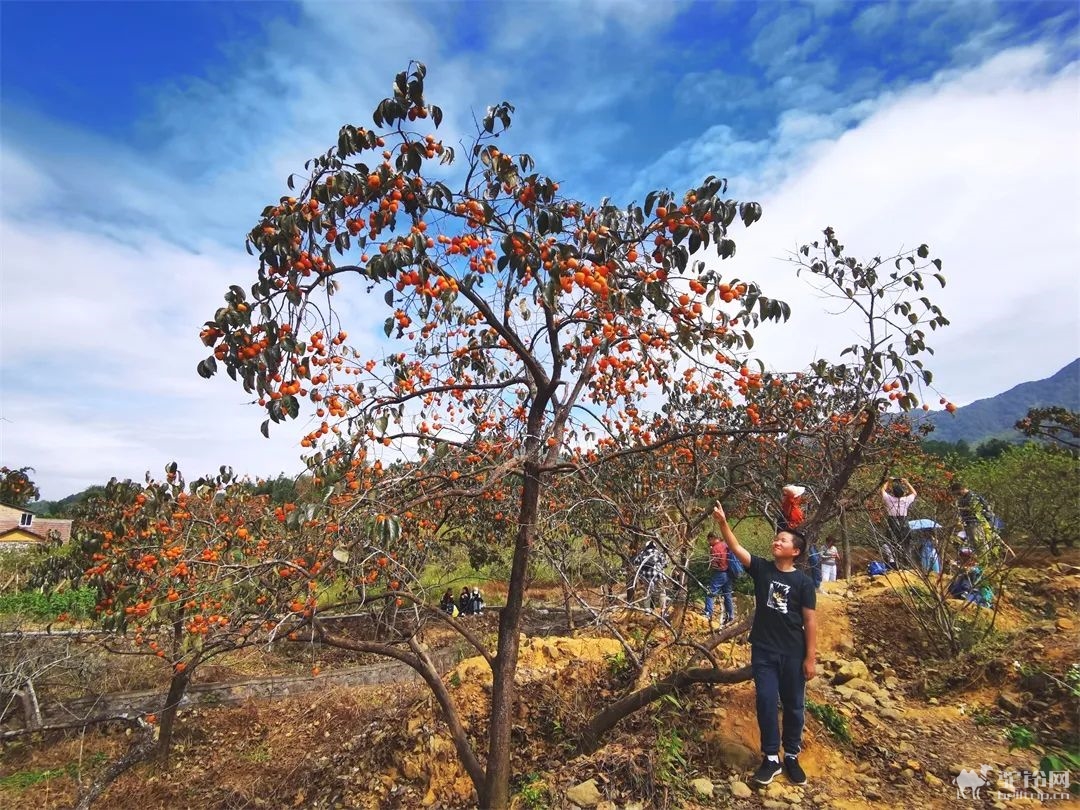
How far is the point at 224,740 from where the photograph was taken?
704 centimetres

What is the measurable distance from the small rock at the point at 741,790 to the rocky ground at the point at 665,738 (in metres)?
0.01

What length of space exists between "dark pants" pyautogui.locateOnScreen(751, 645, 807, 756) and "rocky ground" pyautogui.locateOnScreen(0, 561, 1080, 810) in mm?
310

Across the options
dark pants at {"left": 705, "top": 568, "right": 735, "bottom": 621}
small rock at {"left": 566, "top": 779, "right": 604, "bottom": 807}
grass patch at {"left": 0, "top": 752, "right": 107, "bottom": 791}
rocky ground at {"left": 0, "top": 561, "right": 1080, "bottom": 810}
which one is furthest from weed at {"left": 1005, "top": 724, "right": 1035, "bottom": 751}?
grass patch at {"left": 0, "top": 752, "right": 107, "bottom": 791}

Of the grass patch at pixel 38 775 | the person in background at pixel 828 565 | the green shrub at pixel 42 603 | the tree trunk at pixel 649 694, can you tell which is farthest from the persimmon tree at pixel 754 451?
the green shrub at pixel 42 603

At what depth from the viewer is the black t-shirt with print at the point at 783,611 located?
130 inches

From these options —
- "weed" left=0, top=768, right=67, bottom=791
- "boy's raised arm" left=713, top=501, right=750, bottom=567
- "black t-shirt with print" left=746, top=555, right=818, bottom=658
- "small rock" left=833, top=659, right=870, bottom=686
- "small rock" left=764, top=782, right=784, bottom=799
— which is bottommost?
"weed" left=0, top=768, right=67, bottom=791

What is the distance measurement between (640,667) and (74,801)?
5.81 metres

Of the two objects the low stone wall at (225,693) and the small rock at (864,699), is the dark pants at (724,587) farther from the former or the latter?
Result: the low stone wall at (225,693)

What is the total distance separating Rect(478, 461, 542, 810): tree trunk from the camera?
146 inches

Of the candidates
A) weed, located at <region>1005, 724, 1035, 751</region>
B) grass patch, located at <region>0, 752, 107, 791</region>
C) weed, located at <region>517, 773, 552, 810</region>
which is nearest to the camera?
weed, located at <region>517, 773, 552, 810</region>

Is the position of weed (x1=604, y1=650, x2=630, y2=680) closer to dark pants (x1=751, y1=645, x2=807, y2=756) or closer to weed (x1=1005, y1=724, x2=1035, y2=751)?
dark pants (x1=751, y1=645, x2=807, y2=756)

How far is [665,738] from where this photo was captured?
4016 millimetres

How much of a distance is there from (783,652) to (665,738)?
49.4 inches

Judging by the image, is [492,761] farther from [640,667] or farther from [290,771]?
[290,771]
